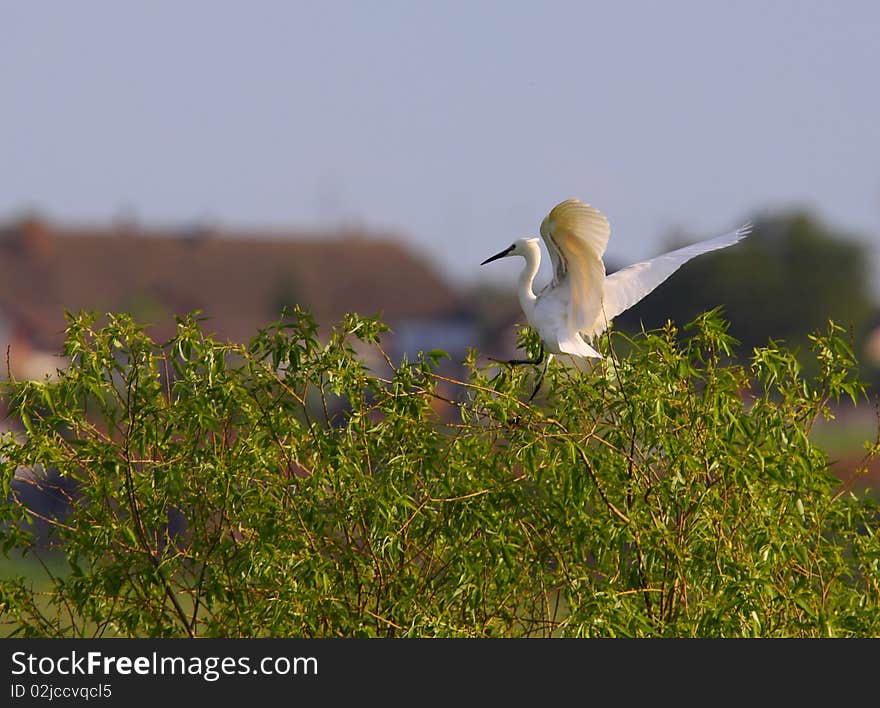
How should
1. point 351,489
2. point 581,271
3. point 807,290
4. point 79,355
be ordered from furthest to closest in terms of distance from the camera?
point 807,290, point 581,271, point 79,355, point 351,489

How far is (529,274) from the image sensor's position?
22.6 feet

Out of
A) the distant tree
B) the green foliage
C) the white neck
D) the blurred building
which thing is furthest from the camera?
the blurred building

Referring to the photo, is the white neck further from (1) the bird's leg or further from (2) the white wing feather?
(1) the bird's leg

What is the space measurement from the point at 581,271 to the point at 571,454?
1337 mm

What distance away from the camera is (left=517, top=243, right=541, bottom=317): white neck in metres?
6.77

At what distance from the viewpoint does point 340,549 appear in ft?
18.6

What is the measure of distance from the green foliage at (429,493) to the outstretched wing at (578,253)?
41cm

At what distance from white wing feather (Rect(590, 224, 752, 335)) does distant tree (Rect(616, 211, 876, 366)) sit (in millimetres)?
35021

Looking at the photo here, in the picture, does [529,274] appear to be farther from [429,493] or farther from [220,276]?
[220,276]

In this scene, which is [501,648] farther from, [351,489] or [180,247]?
[180,247]

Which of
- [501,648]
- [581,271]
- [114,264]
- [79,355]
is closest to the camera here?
[501,648]

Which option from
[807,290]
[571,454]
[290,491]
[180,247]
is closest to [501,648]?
[571,454]

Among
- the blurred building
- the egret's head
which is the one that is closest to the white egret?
the egret's head

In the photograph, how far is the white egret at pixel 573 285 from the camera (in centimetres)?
616
